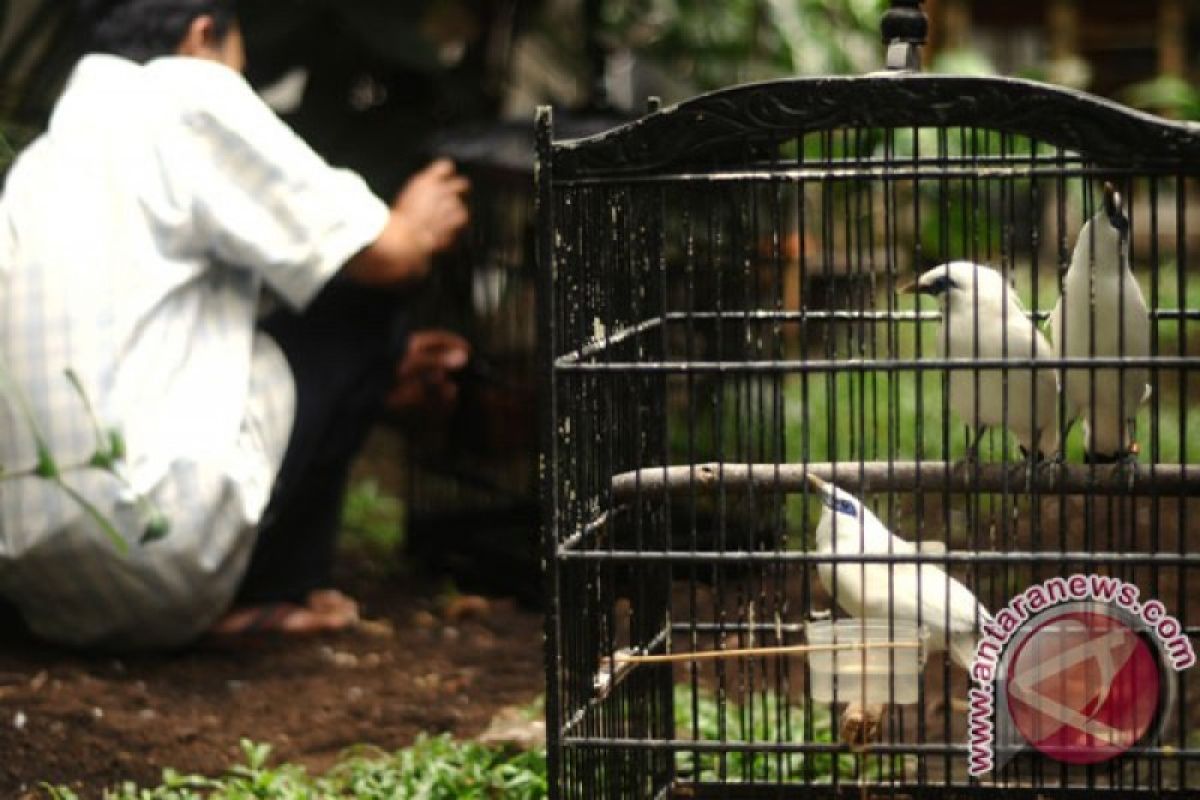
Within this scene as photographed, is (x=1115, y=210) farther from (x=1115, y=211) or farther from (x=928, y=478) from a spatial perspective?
(x=928, y=478)

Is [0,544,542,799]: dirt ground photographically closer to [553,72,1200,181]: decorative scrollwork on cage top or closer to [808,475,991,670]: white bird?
[808,475,991,670]: white bird

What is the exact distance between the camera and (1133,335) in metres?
3.33

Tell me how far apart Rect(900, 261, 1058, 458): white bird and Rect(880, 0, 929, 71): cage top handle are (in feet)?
1.06

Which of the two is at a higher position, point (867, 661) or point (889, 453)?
point (889, 453)

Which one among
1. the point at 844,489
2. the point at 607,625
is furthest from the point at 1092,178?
the point at 607,625

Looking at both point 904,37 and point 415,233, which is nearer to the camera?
point 904,37

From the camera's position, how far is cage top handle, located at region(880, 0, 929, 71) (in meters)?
3.18

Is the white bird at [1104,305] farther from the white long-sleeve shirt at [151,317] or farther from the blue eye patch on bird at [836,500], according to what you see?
the white long-sleeve shirt at [151,317]

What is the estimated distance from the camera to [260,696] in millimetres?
4891

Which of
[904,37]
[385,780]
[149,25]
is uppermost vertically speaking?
[149,25]

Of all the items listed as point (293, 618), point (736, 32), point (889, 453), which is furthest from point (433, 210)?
point (736, 32)

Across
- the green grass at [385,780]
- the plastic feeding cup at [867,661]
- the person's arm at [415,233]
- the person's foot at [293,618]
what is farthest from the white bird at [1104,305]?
the person's foot at [293,618]

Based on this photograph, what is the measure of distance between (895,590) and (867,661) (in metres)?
0.12

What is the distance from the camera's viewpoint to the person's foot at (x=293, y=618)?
5.32 m
